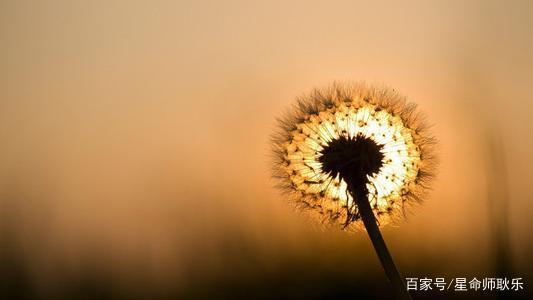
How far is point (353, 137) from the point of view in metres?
4.85

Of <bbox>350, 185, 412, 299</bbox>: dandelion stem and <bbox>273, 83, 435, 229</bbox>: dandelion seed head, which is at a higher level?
<bbox>273, 83, 435, 229</bbox>: dandelion seed head

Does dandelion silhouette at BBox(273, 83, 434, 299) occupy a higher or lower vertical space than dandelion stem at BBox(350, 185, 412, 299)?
higher

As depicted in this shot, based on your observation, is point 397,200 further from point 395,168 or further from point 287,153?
point 287,153

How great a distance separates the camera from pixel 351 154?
4.76m

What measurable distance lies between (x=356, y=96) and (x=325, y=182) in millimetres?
795

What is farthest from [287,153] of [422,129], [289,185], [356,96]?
[422,129]

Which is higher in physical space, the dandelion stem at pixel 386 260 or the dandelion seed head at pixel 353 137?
the dandelion seed head at pixel 353 137

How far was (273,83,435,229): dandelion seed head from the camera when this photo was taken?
4.97m

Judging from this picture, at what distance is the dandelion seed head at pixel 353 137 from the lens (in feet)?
16.3

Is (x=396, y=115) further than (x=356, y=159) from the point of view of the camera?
Yes

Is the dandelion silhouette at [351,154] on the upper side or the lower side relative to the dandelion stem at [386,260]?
upper

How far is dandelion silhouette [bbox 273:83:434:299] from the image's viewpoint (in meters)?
4.87

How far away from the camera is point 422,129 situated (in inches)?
211

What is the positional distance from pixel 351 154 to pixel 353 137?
0.16 metres
